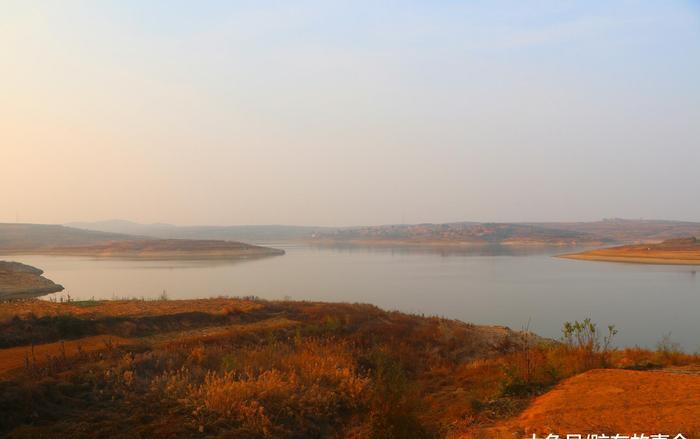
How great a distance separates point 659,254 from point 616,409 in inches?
2077

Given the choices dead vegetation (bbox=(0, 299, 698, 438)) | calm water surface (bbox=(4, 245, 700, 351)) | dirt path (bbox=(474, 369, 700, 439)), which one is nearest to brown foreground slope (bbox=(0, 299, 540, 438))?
dead vegetation (bbox=(0, 299, 698, 438))

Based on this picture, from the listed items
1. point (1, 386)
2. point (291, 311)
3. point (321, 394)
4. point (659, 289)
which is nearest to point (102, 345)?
point (1, 386)

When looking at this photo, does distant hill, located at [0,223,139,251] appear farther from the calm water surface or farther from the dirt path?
the dirt path

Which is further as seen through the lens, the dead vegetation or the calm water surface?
the calm water surface

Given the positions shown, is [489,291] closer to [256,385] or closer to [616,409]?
[616,409]

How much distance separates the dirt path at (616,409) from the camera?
3564 millimetres

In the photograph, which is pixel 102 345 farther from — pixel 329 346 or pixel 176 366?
pixel 329 346

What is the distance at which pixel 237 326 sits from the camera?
1025 centimetres

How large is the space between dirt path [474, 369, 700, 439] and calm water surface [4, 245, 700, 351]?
389 inches

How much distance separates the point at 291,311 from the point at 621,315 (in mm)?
12939

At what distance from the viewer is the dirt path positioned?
3.56 metres

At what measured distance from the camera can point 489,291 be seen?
26.0 meters

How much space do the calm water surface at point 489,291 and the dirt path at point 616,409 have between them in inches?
389

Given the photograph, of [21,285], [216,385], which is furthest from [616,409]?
[21,285]
